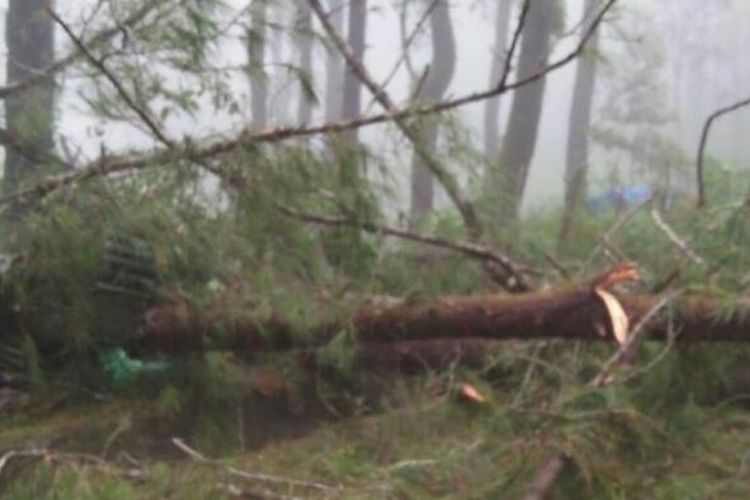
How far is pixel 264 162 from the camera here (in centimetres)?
368

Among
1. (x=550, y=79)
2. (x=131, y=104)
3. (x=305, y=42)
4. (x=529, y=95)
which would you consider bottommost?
(x=131, y=104)

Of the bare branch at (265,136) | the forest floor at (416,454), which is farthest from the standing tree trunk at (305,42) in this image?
the forest floor at (416,454)

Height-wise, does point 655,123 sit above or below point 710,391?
above

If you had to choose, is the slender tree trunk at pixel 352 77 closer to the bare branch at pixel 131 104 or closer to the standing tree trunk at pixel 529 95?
the standing tree trunk at pixel 529 95

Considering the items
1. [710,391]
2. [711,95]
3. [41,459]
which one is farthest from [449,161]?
[711,95]

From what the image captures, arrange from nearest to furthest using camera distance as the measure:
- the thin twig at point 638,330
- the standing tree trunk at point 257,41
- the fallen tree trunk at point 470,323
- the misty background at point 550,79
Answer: the thin twig at point 638,330 → the fallen tree trunk at point 470,323 → the misty background at point 550,79 → the standing tree trunk at point 257,41

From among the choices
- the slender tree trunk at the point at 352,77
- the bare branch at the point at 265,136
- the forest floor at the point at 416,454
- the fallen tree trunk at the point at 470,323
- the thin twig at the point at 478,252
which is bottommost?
the forest floor at the point at 416,454

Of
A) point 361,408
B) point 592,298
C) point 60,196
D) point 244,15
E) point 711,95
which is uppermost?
point 711,95

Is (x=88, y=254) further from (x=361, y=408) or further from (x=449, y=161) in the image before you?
(x=449, y=161)

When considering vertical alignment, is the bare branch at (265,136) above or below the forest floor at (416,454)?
above

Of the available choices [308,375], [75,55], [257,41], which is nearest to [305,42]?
[257,41]

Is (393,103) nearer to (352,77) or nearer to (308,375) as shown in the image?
(308,375)

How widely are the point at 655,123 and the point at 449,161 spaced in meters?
18.5

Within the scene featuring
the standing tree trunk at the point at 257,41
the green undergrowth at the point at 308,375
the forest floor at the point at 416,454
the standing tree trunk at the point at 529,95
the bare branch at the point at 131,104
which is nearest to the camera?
the forest floor at the point at 416,454
